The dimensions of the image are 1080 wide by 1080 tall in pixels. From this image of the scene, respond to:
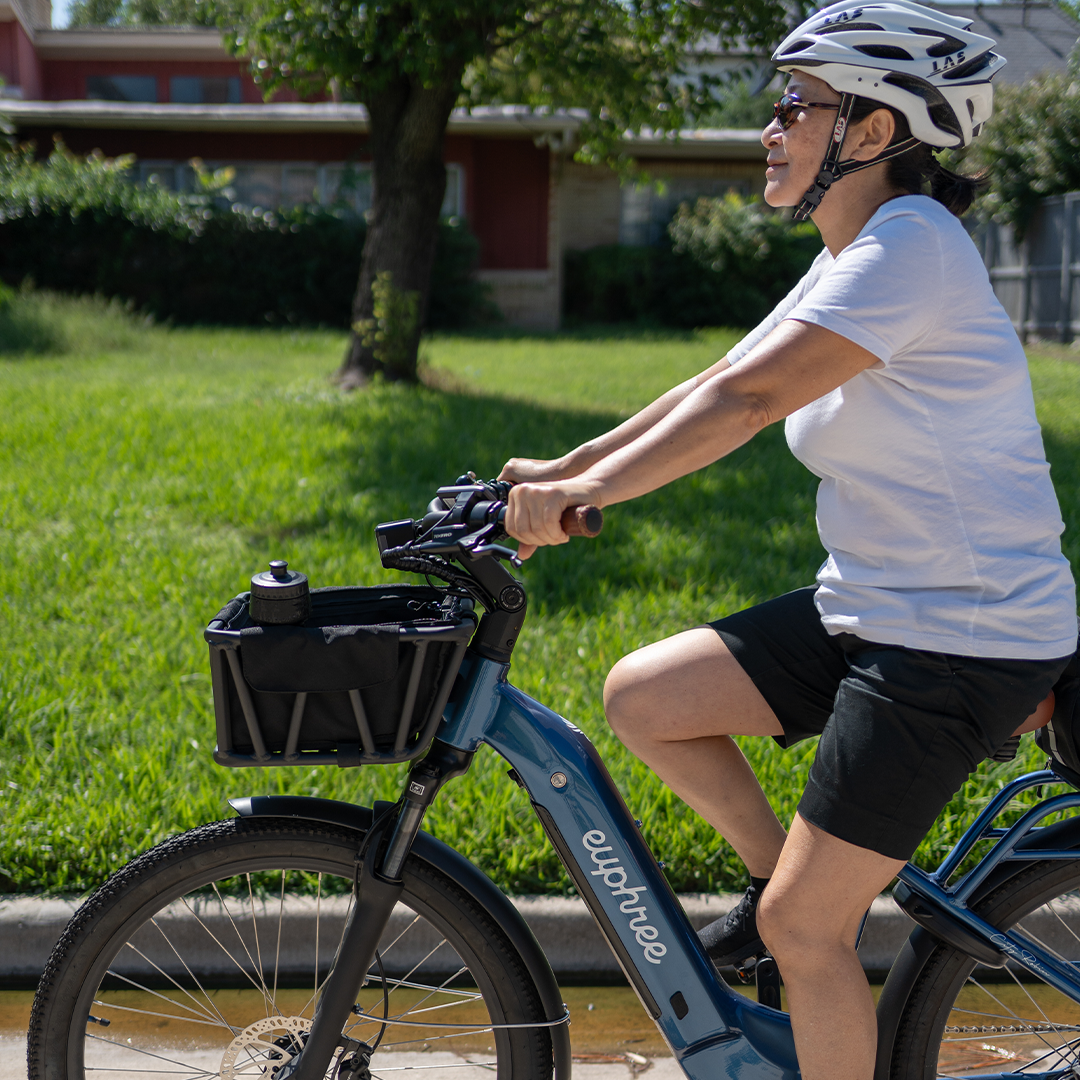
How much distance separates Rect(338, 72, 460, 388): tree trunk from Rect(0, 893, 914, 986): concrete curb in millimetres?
8716

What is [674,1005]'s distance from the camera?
194 cm

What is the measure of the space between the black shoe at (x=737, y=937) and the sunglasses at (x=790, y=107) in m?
1.37

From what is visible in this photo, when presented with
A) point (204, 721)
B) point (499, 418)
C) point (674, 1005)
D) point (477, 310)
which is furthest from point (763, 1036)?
point (477, 310)

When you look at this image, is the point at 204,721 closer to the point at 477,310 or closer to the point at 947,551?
the point at 947,551

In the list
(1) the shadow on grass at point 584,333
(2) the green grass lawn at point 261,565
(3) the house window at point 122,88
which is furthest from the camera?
(3) the house window at point 122,88

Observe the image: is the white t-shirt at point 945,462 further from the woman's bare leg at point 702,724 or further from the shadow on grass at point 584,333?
the shadow on grass at point 584,333

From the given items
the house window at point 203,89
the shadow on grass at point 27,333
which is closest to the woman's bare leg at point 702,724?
the shadow on grass at point 27,333

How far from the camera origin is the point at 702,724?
6.41 feet

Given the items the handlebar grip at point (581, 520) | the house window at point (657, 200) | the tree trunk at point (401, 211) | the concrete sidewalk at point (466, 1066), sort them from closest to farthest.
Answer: the handlebar grip at point (581, 520), the concrete sidewalk at point (466, 1066), the tree trunk at point (401, 211), the house window at point (657, 200)

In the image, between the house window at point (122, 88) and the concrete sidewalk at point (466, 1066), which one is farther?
the house window at point (122, 88)

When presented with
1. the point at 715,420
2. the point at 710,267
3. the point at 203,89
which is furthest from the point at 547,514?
the point at 203,89

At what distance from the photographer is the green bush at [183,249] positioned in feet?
63.7

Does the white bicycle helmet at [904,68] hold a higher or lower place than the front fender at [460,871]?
higher

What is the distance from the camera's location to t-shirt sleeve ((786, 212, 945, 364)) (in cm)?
161
